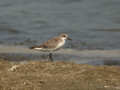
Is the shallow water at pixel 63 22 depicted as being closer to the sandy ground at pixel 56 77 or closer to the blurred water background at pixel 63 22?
the blurred water background at pixel 63 22

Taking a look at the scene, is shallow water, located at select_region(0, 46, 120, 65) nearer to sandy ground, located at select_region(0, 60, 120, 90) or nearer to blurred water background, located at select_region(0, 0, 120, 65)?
blurred water background, located at select_region(0, 0, 120, 65)

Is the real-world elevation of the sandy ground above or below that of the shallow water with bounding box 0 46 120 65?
above

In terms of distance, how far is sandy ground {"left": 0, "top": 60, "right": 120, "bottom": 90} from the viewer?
7484 mm

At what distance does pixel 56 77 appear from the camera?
8195 mm

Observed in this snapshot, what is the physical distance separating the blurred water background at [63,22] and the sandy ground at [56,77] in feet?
19.5

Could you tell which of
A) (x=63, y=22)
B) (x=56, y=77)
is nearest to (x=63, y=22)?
(x=63, y=22)

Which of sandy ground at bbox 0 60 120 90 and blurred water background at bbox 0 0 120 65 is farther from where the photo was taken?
blurred water background at bbox 0 0 120 65

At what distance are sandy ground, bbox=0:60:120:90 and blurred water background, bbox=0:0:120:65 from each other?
5954 mm

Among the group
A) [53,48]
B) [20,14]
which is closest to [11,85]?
[53,48]

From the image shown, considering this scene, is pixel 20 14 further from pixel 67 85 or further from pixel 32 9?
pixel 67 85

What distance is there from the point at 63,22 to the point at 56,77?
10918mm

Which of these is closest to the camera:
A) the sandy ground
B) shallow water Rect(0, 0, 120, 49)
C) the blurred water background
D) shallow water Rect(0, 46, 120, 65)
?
the sandy ground

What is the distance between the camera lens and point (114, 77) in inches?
328

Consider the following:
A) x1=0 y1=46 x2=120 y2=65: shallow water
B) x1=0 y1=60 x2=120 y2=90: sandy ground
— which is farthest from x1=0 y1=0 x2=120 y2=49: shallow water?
x1=0 y1=60 x2=120 y2=90: sandy ground
